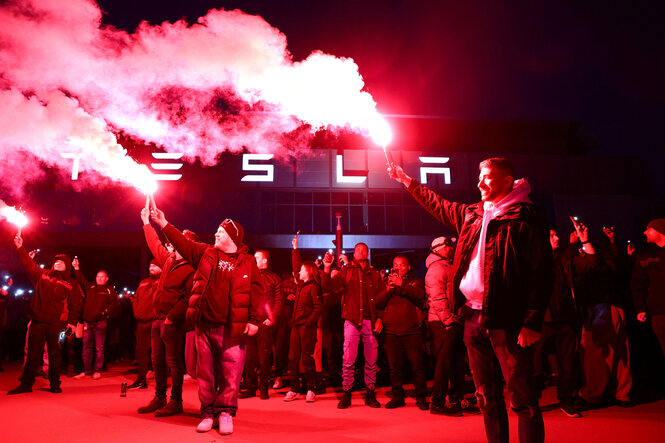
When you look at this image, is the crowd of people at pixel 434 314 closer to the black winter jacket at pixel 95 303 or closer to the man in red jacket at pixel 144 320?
the man in red jacket at pixel 144 320

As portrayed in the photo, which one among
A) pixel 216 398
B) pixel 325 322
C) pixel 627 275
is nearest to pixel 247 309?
pixel 216 398

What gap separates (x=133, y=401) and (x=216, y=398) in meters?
2.78

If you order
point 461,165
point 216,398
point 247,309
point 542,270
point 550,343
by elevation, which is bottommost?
point 216,398

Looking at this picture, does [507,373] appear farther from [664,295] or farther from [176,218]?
[176,218]

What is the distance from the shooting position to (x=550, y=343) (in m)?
6.28

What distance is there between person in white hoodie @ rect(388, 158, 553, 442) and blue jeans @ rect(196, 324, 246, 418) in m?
2.85

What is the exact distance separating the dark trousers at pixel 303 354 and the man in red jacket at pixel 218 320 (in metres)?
2.17

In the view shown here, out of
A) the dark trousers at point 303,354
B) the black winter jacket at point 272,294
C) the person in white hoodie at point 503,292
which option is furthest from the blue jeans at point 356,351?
the person in white hoodie at point 503,292

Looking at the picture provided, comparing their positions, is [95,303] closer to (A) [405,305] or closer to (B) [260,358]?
(B) [260,358]

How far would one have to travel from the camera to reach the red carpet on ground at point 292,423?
4.77 meters

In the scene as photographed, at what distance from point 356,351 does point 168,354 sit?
2.79m

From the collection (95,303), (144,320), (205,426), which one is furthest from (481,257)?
(95,303)

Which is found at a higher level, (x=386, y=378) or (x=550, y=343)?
(x=550, y=343)

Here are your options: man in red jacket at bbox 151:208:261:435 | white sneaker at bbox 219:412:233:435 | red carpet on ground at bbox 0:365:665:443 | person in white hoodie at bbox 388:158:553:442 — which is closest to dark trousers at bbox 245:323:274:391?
red carpet on ground at bbox 0:365:665:443
